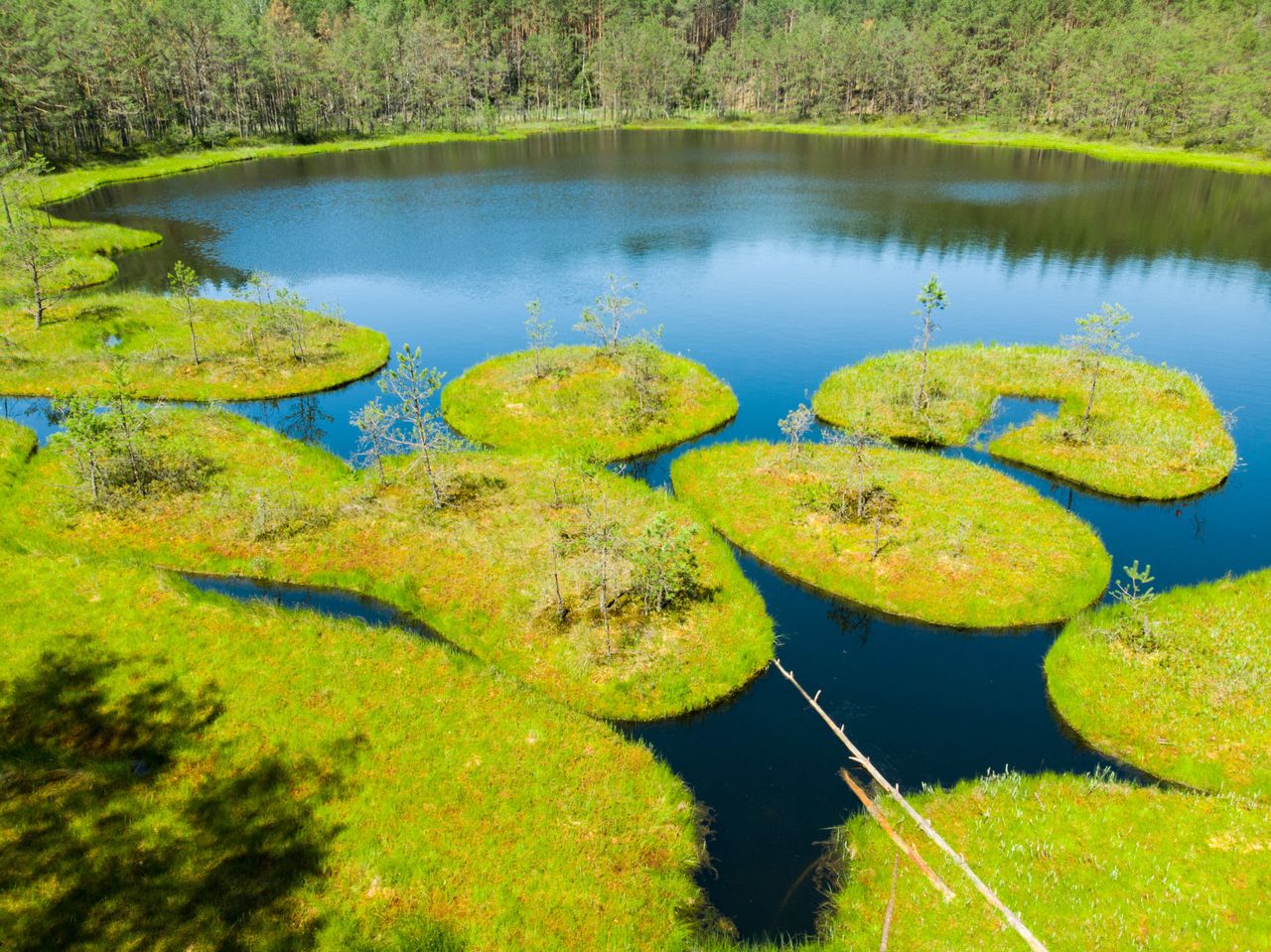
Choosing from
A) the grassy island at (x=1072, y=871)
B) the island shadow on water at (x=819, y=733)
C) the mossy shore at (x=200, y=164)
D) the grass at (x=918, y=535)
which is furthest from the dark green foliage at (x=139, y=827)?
the mossy shore at (x=200, y=164)

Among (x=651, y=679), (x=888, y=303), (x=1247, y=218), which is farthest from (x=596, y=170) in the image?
(x=651, y=679)

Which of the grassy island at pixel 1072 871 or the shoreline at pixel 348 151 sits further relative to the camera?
the shoreline at pixel 348 151

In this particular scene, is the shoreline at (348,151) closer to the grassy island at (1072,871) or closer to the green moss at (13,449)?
the green moss at (13,449)

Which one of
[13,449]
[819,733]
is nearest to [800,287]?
[819,733]

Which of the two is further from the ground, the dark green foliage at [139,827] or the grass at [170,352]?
the grass at [170,352]

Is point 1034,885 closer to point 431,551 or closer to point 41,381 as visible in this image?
point 431,551

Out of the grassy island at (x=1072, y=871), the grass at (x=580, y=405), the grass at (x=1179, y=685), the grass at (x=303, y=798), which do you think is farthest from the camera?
the grass at (x=580, y=405)
